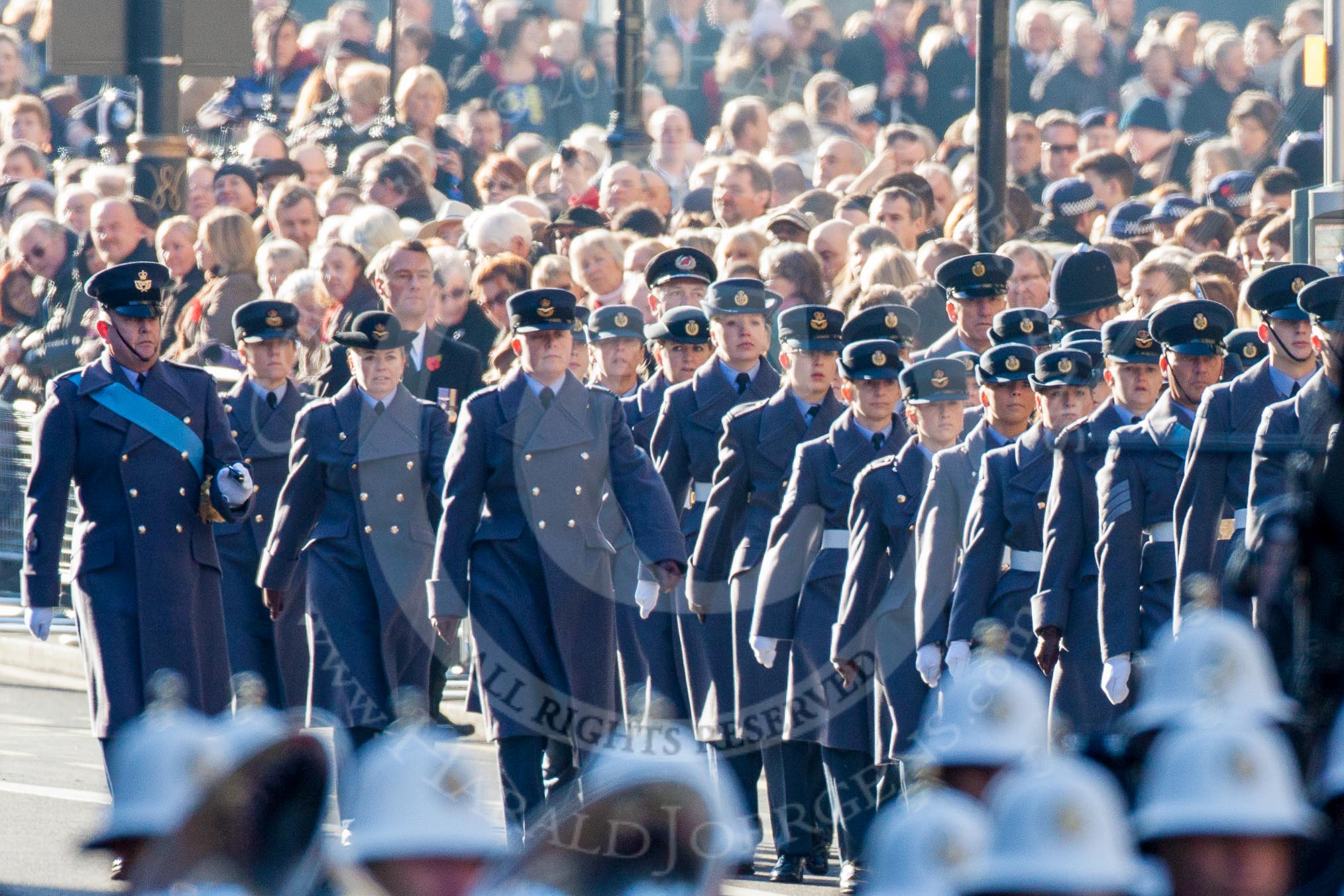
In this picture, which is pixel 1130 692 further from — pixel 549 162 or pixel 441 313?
pixel 549 162

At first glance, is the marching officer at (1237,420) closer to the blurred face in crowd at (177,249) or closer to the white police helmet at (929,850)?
the white police helmet at (929,850)

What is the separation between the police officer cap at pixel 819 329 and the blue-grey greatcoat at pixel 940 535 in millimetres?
996

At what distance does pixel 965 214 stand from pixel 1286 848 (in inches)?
386

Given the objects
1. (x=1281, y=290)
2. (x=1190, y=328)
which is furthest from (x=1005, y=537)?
(x=1281, y=290)

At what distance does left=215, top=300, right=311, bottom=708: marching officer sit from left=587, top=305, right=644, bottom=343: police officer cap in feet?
3.86

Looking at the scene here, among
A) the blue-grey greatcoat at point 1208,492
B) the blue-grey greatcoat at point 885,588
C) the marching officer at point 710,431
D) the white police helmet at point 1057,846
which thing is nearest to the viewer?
the white police helmet at point 1057,846

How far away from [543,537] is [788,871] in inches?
52.9

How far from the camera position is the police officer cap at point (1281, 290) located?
361 inches

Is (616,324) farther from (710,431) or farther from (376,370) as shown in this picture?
(376,370)

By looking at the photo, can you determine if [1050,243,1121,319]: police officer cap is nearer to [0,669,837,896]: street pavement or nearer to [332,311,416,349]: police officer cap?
[0,669,837,896]: street pavement

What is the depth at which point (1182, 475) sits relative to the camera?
349 inches

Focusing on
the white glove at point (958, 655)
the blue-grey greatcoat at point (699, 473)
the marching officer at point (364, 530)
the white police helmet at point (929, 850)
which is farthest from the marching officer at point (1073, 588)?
the white police helmet at point (929, 850)

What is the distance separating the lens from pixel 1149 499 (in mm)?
8945

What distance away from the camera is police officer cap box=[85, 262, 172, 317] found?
31.6 feet
